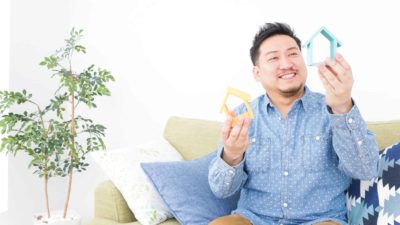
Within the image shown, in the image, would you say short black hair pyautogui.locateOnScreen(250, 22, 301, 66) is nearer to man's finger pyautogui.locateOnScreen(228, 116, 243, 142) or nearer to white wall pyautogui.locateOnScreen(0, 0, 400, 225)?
man's finger pyautogui.locateOnScreen(228, 116, 243, 142)

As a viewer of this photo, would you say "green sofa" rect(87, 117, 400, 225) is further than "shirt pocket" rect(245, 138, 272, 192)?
Yes

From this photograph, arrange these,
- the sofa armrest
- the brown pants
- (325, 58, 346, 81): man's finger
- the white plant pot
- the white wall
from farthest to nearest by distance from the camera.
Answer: the white plant pot, the white wall, the sofa armrest, the brown pants, (325, 58, 346, 81): man's finger

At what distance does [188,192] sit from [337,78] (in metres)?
0.77

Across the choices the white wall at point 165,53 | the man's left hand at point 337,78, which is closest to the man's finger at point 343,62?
the man's left hand at point 337,78

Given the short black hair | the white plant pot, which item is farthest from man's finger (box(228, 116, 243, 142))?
the white plant pot

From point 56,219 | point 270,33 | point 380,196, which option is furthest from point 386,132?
point 56,219

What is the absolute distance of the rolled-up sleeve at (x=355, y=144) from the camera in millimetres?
1262

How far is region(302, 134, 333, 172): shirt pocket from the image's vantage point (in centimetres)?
147

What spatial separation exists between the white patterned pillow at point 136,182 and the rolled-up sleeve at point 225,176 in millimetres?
321

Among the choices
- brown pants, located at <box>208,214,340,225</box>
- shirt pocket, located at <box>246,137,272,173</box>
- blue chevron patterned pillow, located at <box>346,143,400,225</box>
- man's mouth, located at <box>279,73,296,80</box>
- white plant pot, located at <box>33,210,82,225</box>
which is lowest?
white plant pot, located at <box>33,210,82,225</box>

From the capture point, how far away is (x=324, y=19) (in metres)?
2.08

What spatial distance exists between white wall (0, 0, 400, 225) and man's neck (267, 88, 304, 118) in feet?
2.01

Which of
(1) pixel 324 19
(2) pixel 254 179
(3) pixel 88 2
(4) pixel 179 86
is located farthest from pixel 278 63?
(3) pixel 88 2

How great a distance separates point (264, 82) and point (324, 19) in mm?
707
